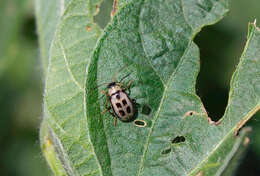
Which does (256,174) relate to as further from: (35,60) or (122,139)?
(35,60)

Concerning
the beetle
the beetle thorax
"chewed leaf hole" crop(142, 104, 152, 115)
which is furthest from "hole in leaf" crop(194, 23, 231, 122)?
"chewed leaf hole" crop(142, 104, 152, 115)

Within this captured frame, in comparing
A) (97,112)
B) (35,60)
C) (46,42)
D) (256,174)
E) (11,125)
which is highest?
(46,42)

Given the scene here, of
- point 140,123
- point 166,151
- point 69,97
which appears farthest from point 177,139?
point 69,97

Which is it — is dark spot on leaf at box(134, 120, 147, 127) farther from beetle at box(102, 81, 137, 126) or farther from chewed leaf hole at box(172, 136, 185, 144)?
chewed leaf hole at box(172, 136, 185, 144)

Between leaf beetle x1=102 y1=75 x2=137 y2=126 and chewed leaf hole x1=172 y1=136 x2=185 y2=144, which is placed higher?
Answer: leaf beetle x1=102 y1=75 x2=137 y2=126

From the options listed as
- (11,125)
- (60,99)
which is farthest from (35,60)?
(60,99)

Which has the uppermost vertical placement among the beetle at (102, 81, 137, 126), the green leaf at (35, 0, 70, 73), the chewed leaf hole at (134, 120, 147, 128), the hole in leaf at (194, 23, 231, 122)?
the green leaf at (35, 0, 70, 73)
